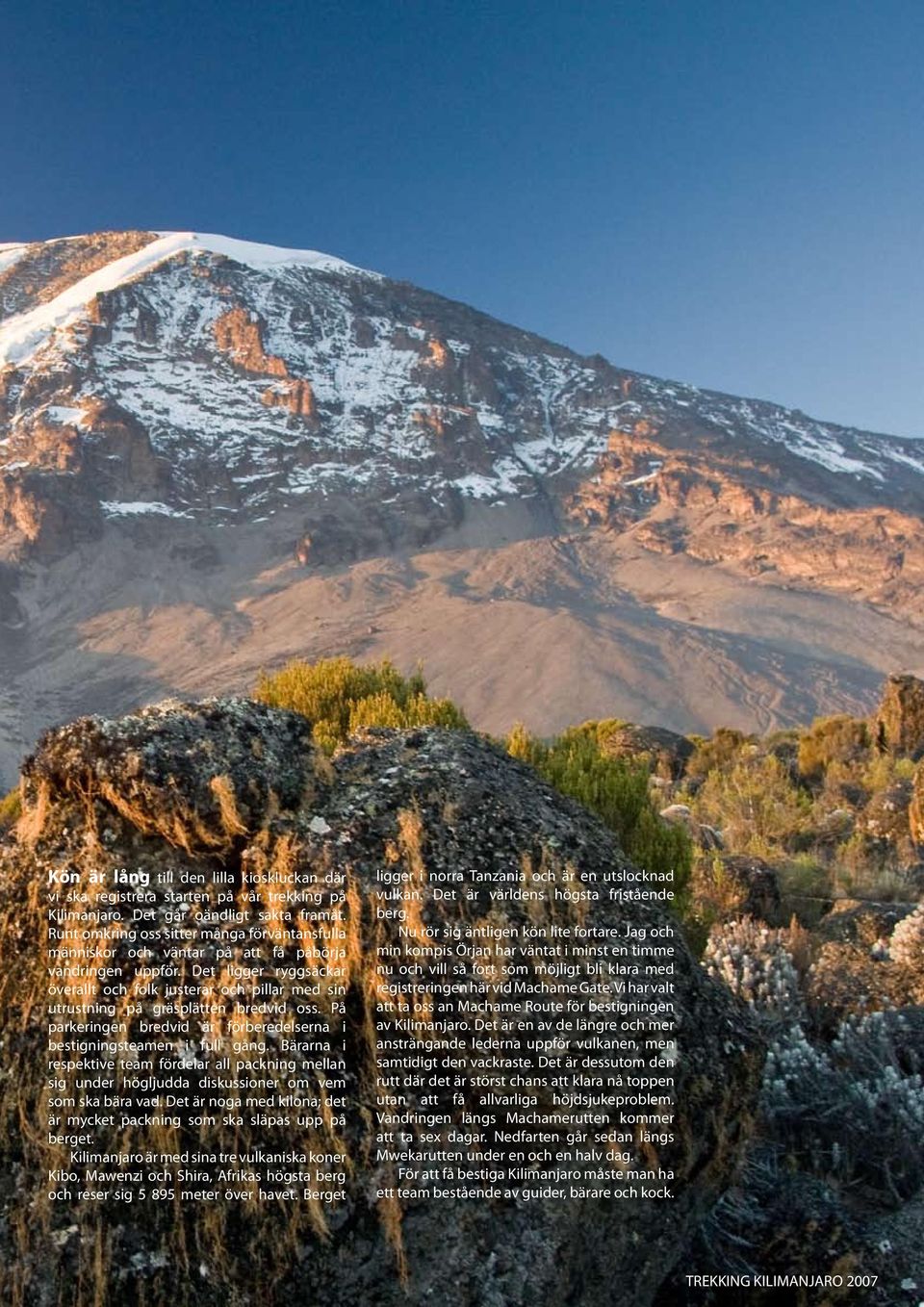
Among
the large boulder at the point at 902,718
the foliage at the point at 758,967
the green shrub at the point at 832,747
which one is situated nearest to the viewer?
the foliage at the point at 758,967

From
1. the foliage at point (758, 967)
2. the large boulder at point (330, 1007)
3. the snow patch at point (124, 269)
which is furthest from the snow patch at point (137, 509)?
the large boulder at point (330, 1007)

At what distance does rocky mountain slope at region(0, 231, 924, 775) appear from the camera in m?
62.2

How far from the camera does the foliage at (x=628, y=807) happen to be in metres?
5.26

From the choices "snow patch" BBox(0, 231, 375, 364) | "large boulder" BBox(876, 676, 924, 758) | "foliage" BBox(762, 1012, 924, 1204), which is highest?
"snow patch" BBox(0, 231, 375, 364)

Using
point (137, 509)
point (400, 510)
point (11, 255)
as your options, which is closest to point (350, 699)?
point (400, 510)

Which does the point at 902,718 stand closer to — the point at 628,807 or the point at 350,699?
the point at 628,807

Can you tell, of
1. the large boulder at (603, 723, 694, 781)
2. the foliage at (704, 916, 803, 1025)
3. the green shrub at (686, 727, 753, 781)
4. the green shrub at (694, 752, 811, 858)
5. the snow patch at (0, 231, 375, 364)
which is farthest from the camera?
the snow patch at (0, 231, 375, 364)

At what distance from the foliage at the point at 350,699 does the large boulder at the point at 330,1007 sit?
344 cm

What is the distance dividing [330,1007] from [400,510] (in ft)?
330

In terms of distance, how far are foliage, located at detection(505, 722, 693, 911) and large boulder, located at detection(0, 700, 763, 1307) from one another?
2.57m

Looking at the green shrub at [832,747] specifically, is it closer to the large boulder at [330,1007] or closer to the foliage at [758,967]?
the foliage at [758,967]

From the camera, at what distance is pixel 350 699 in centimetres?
712

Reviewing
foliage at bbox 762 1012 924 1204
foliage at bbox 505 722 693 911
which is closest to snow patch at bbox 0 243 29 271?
foliage at bbox 505 722 693 911

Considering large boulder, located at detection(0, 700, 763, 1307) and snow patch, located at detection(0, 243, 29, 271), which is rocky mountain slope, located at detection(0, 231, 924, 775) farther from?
large boulder, located at detection(0, 700, 763, 1307)
